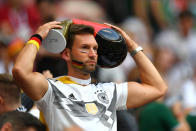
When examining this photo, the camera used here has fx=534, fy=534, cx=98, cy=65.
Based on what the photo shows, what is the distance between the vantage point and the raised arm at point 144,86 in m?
5.16

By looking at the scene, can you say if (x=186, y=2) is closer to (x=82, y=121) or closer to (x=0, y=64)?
(x=0, y=64)

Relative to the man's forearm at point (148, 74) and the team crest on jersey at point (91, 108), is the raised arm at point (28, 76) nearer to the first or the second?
the team crest on jersey at point (91, 108)

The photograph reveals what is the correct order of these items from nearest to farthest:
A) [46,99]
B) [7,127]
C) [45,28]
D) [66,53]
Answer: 1. [7,127]
2. [46,99]
3. [45,28]
4. [66,53]

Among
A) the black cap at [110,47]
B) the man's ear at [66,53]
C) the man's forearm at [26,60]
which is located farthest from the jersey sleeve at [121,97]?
the man's forearm at [26,60]

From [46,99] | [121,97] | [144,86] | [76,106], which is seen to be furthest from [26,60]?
[144,86]

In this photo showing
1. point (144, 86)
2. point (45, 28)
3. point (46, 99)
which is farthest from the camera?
point (144, 86)

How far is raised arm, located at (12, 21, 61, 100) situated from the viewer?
4.46m

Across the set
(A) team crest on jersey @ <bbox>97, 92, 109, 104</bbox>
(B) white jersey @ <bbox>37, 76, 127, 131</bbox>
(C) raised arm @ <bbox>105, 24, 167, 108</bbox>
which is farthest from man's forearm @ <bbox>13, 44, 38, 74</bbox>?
(C) raised arm @ <bbox>105, 24, 167, 108</bbox>

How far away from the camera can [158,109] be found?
7754mm

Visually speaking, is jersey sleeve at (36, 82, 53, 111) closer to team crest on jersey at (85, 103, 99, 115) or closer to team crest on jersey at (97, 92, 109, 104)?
team crest on jersey at (85, 103, 99, 115)

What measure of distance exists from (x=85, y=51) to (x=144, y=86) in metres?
0.71

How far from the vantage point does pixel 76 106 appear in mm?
4742

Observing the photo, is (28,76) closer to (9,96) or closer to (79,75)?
(79,75)

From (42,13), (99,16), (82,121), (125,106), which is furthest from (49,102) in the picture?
(99,16)
